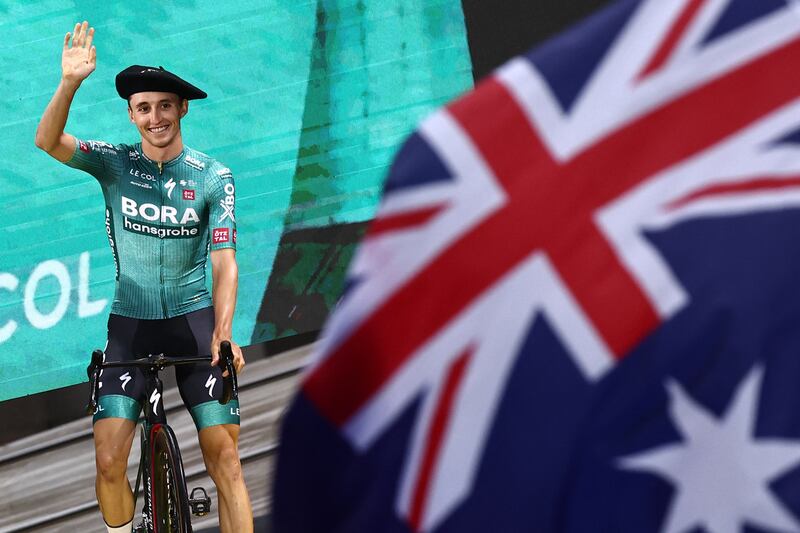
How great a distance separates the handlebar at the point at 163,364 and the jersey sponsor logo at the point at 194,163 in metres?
0.86

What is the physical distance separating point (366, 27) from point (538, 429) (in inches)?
225

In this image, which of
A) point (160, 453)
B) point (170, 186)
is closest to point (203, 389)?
point (160, 453)

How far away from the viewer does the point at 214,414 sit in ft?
17.3

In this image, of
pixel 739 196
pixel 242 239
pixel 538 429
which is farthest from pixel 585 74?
pixel 242 239

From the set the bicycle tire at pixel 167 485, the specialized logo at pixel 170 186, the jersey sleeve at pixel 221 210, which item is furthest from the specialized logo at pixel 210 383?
the specialized logo at pixel 170 186

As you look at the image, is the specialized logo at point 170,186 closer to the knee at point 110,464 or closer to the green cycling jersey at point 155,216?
the green cycling jersey at point 155,216

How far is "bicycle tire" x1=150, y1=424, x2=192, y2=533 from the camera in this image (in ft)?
16.5

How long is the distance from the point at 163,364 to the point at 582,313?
3212 millimetres

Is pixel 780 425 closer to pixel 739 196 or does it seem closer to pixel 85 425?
pixel 739 196

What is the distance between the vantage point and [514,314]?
85.0 inches

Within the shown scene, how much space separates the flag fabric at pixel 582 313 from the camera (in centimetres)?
211

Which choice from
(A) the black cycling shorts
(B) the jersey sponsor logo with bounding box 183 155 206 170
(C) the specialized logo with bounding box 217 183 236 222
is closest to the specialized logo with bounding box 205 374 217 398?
(A) the black cycling shorts

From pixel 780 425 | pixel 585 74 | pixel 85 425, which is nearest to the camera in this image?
pixel 780 425

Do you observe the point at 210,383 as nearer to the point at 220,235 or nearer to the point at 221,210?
the point at 220,235
